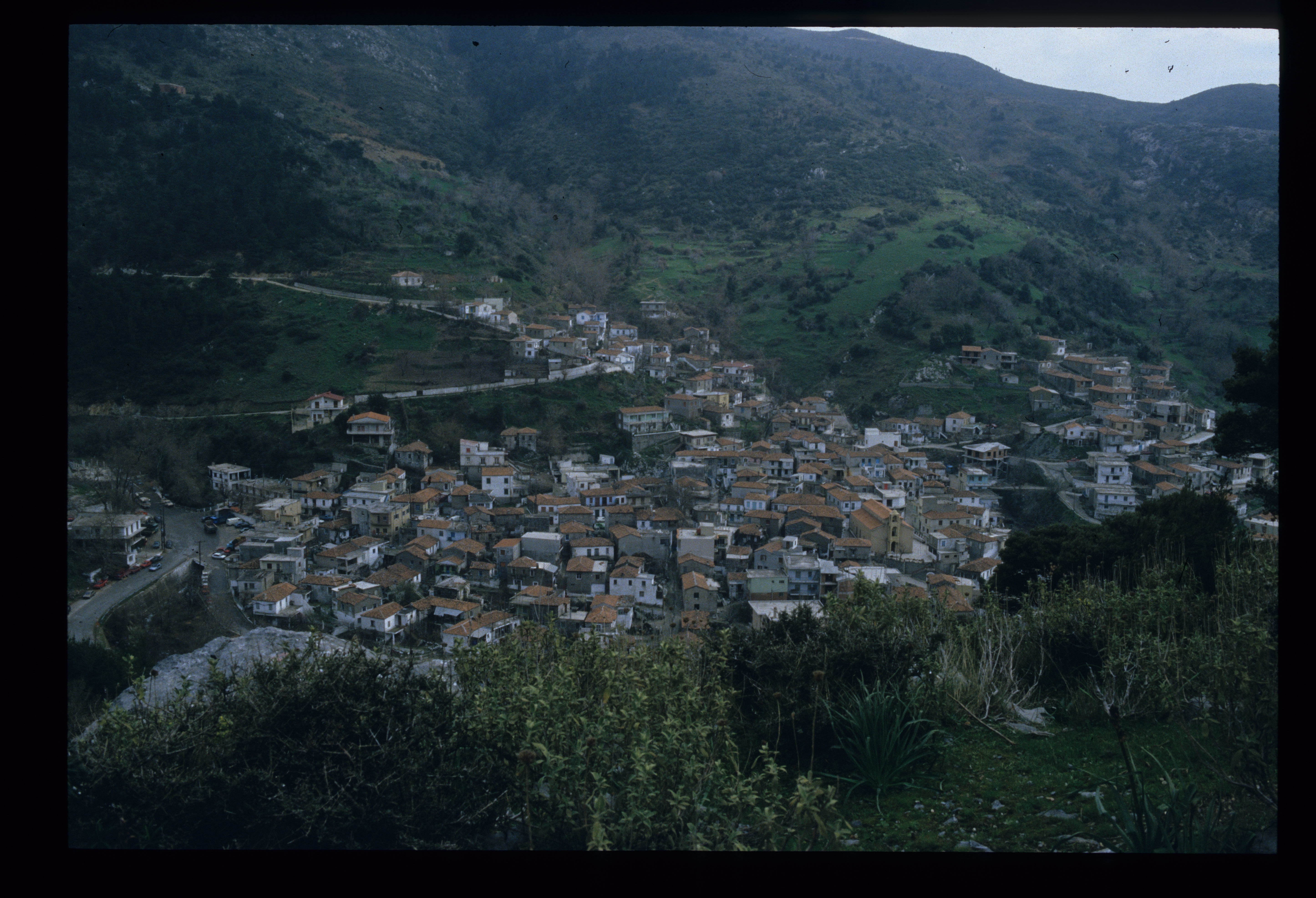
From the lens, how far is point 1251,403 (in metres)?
3.11

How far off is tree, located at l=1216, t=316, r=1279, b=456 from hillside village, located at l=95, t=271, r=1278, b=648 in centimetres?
48

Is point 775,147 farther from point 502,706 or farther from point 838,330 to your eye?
point 502,706

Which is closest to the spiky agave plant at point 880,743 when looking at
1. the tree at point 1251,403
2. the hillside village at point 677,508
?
the hillside village at point 677,508

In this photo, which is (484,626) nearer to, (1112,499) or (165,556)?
(165,556)

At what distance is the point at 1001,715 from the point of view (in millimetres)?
2008

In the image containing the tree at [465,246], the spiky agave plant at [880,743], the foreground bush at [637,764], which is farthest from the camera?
the tree at [465,246]

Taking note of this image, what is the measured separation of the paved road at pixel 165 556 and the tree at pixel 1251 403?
19.2ft

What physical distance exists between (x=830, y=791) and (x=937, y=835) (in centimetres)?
36

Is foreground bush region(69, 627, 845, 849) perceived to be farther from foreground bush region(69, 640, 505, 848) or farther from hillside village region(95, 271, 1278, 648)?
hillside village region(95, 271, 1278, 648)

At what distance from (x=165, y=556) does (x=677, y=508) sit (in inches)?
209

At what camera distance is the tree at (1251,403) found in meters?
2.65

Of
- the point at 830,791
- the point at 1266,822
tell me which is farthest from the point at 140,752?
the point at 1266,822

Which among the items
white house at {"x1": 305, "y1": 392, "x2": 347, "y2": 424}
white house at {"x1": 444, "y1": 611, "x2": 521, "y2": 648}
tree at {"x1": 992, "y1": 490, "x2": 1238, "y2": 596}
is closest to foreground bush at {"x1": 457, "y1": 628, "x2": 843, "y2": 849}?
tree at {"x1": 992, "y1": 490, "x2": 1238, "y2": 596}

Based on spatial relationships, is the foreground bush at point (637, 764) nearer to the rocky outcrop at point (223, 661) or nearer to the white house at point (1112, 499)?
the rocky outcrop at point (223, 661)
